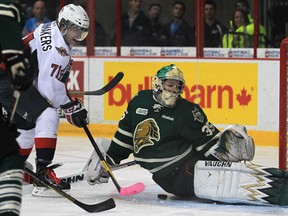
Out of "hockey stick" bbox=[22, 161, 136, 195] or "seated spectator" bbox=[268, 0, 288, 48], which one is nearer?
"hockey stick" bbox=[22, 161, 136, 195]

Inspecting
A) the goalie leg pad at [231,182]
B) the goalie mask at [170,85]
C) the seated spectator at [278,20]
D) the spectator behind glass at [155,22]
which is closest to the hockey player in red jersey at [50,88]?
the goalie mask at [170,85]

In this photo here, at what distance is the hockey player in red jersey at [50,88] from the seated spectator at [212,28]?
12.4 ft

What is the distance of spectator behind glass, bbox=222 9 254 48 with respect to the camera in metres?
10.5

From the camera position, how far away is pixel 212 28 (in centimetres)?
1071

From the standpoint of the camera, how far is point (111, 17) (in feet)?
37.3

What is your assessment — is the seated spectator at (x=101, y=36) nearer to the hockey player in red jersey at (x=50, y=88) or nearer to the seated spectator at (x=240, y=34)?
the seated spectator at (x=240, y=34)

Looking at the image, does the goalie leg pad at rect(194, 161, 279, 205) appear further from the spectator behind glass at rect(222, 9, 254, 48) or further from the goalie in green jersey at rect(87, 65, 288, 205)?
the spectator behind glass at rect(222, 9, 254, 48)

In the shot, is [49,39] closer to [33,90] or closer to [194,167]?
[33,90]

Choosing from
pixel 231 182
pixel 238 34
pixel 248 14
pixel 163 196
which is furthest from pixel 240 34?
pixel 231 182

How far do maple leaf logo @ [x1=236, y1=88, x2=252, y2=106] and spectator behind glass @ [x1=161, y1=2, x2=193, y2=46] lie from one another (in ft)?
2.73

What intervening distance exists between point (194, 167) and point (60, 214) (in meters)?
0.85

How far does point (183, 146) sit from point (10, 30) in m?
2.21

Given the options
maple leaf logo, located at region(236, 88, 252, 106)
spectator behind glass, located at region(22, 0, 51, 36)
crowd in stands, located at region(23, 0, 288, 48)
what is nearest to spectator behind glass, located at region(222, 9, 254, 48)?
crowd in stands, located at region(23, 0, 288, 48)

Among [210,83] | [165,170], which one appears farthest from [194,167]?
[210,83]
